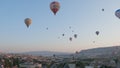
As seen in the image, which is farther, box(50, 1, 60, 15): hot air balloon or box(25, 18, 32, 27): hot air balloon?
box(25, 18, 32, 27): hot air balloon

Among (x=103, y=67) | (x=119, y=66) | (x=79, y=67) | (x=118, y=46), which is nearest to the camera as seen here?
(x=119, y=66)

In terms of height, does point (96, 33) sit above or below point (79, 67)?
above

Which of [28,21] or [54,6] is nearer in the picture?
[54,6]

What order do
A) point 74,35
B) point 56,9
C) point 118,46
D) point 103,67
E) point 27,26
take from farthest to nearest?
point 118,46 → point 103,67 → point 74,35 → point 27,26 → point 56,9

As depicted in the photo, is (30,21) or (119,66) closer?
(119,66)

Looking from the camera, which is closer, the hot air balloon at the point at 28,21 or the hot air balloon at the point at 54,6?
the hot air balloon at the point at 54,6

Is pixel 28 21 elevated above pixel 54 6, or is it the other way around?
pixel 54 6

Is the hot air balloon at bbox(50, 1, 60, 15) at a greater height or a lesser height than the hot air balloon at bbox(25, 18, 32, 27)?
greater

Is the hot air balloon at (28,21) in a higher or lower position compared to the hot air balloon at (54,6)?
lower

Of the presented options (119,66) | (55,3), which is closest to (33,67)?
(55,3)

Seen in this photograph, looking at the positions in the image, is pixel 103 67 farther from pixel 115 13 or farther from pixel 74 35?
pixel 115 13

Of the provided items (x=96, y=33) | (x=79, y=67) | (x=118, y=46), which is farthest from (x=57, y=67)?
(x=118, y=46)
